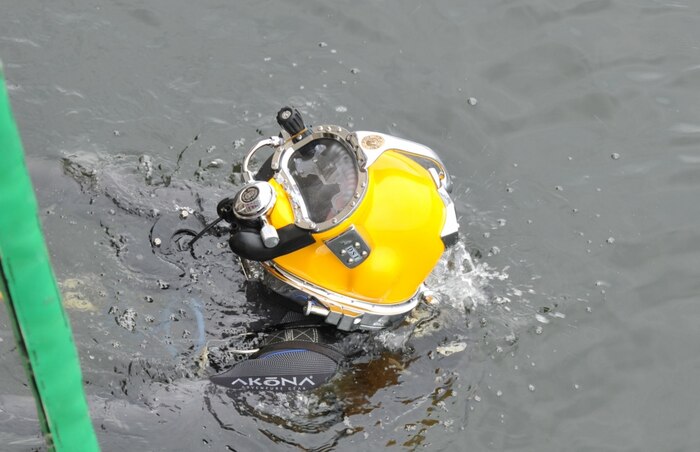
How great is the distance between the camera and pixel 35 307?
1721 mm

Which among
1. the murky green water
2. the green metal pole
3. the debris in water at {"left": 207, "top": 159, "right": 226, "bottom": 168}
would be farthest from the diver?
the green metal pole

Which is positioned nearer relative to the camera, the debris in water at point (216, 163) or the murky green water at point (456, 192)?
the murky green water at point (456, 192)

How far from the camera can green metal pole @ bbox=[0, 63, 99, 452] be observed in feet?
5.18

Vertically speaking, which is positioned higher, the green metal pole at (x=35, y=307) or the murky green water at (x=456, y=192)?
the green metal pole at (x=35, y=307)

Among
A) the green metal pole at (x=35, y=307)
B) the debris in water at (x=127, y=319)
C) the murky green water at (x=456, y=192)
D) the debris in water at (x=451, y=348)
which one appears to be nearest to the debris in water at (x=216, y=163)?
the murky green water at (x=456, y=192)

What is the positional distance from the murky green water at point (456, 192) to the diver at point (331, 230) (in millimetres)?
533

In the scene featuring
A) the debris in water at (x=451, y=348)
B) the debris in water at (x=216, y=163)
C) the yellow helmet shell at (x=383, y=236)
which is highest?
the yellow helmet shell at (x=383, y=236)

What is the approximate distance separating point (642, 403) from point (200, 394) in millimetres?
2761

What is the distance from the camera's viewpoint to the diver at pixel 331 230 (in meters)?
3.93

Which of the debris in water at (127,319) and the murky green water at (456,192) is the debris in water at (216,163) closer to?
the murky green water at (456,192)

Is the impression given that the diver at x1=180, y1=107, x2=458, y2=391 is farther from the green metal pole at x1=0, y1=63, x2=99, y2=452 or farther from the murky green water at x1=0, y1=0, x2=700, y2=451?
the green metal pole at x1=0, y1=63, x2=99, y2=452

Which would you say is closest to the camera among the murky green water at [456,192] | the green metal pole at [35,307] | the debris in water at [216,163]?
the green metal pole at [35,307]

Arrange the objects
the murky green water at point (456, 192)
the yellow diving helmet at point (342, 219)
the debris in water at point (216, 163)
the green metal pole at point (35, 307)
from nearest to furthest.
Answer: the green metal pole at point (35, 307), the yellow diving helmet at point (342, 219), the murky green water at point (456, 192), the debris in water at point (216, 163)

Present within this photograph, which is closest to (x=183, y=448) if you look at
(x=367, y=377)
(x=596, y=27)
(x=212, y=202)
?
(x=367, y=377)
